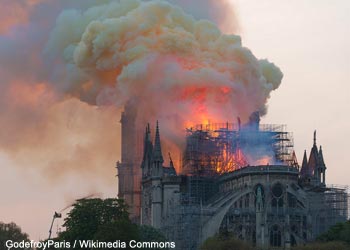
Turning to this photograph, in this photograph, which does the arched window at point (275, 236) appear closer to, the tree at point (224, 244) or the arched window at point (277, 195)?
the arched window at point (277, 195)

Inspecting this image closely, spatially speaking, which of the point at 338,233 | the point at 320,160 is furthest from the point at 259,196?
the point at 320,160

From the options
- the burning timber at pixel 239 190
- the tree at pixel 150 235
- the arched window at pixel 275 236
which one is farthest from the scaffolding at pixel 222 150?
the tree at pixel 150 235

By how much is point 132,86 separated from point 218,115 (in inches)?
441

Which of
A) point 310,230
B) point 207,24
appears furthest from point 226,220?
point 207,24

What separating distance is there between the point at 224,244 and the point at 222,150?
34.3 metres

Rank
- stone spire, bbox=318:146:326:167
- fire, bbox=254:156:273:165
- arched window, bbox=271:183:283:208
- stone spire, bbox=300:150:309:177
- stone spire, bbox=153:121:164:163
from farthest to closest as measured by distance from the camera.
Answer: stone spire, bbox=300:150:309:177 → stone spire, bbox=318:146:326:167 → fire, bbox=254:156:273:165 → stone spire, bbox=153:121:164:163 → arched window, bbox=271:183:283:208

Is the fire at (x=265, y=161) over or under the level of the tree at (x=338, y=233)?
over

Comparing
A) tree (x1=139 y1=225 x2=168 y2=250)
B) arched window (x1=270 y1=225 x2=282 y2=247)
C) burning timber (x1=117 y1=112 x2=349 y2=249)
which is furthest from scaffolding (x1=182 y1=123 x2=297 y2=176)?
tree (x1=139 y1=225 x2=168 y2=250)

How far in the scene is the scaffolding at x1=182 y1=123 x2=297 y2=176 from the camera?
17412 cm

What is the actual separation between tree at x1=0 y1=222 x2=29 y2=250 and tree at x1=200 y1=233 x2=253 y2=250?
75.0 feet

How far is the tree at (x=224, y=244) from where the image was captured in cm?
14175

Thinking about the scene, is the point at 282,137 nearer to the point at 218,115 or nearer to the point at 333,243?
the point at 218,115

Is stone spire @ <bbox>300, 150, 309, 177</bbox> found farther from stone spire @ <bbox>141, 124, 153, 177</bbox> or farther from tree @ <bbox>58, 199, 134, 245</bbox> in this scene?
tree @ <bbox>58, 199, 134, 245</bbox>

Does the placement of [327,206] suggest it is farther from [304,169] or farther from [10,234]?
[10,234]
